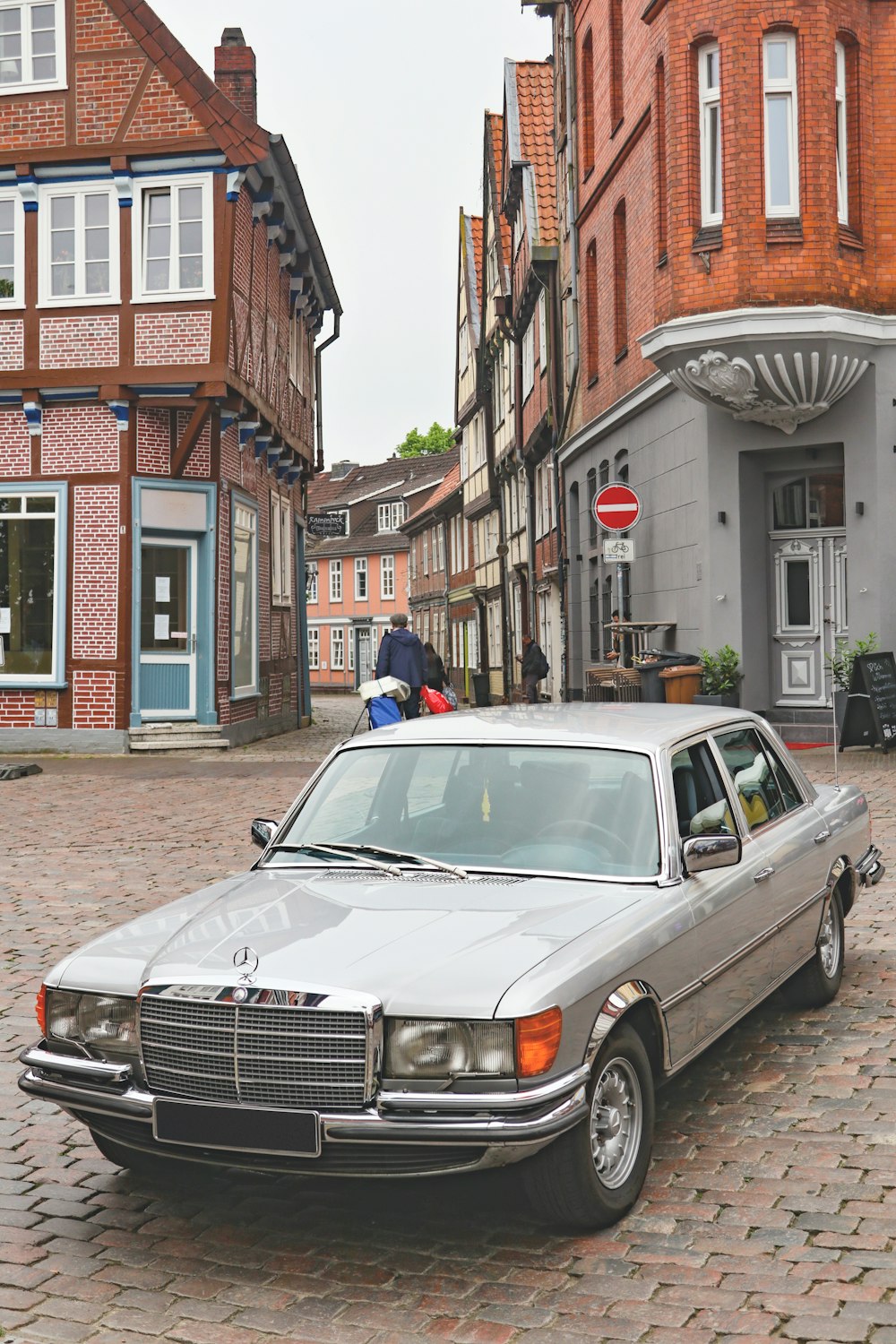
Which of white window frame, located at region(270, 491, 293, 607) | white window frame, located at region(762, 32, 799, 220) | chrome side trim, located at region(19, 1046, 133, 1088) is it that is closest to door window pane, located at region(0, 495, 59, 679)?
white window frame, located at region(270, 491, 293, 607)

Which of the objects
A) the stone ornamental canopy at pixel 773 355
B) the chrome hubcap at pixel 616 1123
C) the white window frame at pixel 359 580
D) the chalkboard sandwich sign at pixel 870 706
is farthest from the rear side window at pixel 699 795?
the white window frame at pixel 359 580

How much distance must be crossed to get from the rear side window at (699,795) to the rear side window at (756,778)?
188 millimetres

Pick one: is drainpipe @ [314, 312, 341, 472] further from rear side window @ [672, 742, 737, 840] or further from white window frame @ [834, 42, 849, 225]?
rear side window @ [672, 742, 737, 840]

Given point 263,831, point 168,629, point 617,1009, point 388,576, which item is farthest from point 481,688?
point 617,1009

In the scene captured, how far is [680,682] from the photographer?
18.5 metres

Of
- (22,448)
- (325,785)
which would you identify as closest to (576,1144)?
(325,785)

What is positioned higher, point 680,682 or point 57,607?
point 57,607

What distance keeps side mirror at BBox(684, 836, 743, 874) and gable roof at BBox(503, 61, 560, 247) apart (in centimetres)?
2759

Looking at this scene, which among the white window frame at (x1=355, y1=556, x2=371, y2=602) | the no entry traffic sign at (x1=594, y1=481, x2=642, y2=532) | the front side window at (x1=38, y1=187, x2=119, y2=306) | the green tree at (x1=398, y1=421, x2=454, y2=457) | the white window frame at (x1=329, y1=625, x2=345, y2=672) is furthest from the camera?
the green tree at (x1=398, y1=421, x2=454, y2=457)

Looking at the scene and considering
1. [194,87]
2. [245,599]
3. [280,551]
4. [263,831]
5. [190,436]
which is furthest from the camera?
[280,551]

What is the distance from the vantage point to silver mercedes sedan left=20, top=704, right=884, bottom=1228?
388cm

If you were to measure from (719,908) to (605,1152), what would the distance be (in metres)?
1.15

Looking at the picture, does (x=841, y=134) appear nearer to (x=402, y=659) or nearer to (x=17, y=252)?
(x=402, y=659)

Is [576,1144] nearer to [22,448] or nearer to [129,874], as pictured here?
[129,874]
